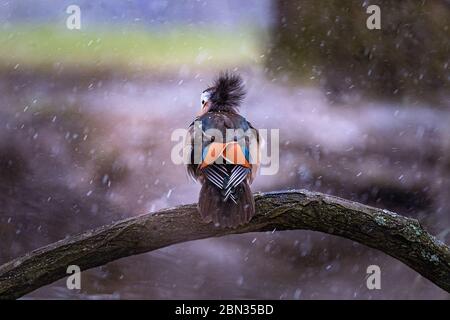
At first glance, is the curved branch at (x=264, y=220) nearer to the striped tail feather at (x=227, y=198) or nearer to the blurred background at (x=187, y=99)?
the striped tail feather at (x=227, y=198)

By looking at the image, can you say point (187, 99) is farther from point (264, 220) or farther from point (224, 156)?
point (264, 220)

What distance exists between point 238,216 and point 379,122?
2.73m

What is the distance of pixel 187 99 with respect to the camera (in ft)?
16.0

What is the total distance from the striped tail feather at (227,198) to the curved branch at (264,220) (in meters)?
0.06

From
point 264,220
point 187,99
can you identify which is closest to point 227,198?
point 264,220

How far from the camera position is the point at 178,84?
16.0 ft

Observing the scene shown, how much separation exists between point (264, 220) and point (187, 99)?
251 centimetres

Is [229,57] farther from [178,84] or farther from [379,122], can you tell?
[379,122]

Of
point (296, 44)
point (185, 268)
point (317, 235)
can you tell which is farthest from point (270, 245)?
point (296, 44)

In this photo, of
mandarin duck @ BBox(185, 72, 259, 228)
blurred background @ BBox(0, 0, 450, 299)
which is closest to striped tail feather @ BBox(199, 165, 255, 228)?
mandarin duck @ BBox(185, 72, 259, 228)

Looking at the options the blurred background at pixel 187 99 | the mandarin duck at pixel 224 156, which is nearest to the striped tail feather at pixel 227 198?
the mandarin duck at pixel 224 156

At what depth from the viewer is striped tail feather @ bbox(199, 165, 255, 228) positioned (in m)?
2.50

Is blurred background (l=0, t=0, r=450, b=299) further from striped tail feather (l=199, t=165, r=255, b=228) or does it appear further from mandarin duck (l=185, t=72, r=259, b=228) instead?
striped tail feather (l=199, t=165, r=255, b=228)

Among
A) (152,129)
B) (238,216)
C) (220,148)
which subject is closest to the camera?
(238,216)
